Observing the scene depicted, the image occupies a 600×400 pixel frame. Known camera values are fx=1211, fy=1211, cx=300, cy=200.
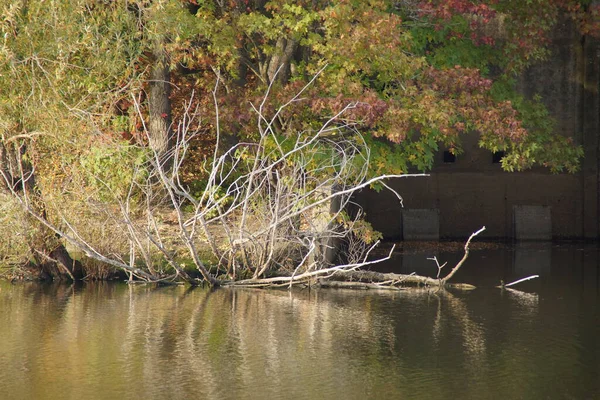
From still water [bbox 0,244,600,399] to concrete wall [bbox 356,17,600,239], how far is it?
37.2ft

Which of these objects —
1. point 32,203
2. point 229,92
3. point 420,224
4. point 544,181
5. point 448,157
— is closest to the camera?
point 32,203

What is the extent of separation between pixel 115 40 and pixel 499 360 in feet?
30.6

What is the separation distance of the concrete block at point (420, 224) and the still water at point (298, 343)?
423 inches

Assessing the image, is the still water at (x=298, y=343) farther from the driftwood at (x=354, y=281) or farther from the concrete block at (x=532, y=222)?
the concrete block at (x=532, y=222)

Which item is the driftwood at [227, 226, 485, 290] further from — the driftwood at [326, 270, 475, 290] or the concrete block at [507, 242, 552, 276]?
the concrete block at [507, 242, 552, 276]

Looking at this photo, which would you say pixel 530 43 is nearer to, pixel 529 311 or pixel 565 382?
pixel 529 311

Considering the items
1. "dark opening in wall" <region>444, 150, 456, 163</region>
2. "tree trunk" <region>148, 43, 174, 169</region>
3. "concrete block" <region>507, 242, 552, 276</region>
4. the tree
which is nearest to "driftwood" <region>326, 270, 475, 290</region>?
the tree

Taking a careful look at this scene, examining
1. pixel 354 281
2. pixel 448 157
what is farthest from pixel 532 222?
A: pixel 354 281

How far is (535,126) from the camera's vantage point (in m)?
28.5

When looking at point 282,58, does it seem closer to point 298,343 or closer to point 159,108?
point 159,108

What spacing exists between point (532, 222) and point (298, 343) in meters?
18.8

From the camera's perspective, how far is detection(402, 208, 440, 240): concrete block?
106 feet

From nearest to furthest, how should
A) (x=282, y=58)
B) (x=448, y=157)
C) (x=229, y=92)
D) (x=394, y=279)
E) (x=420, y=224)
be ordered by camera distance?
(x=394, y=279)
(x=229, y=92)
(x=282, y=58)
(x=420, y=224)
(x=448, y=157)

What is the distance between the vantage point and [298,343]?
14.9 meters
